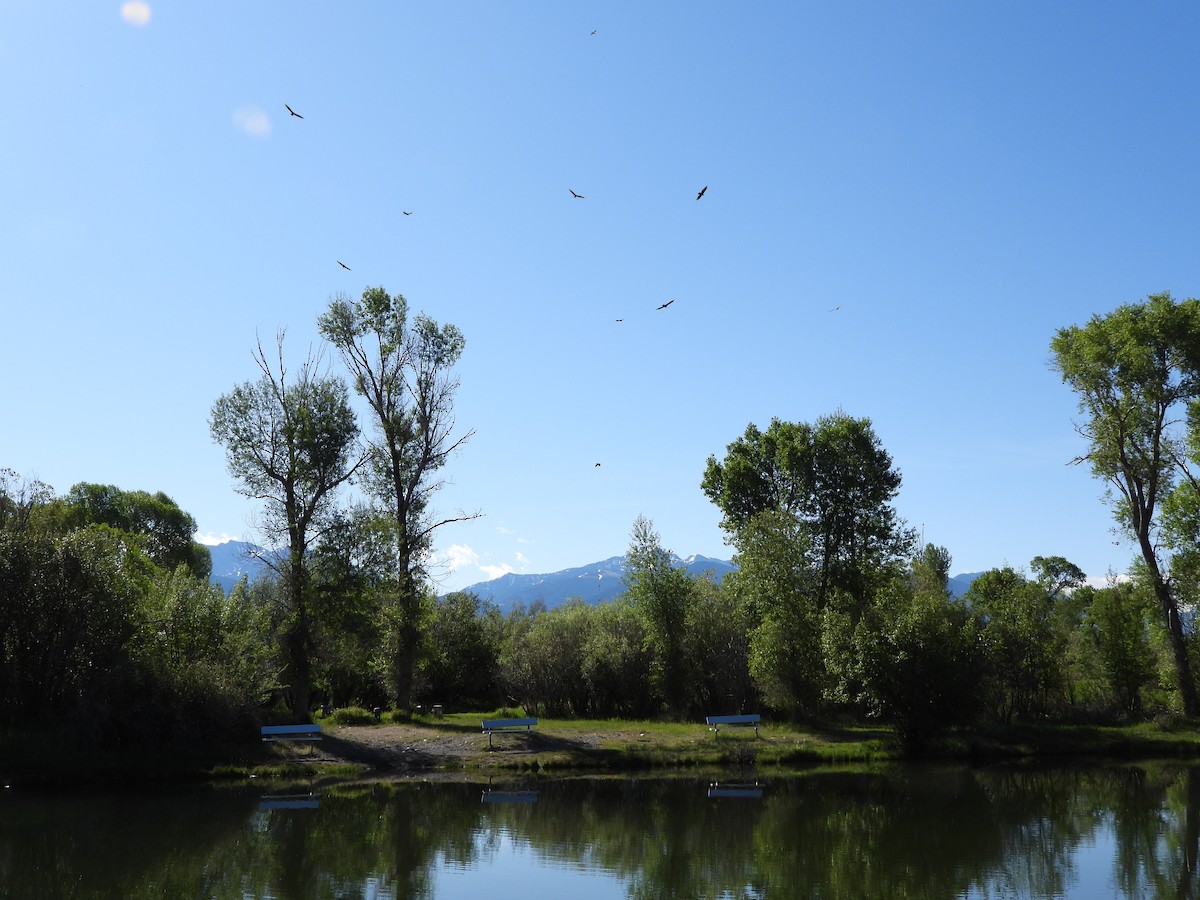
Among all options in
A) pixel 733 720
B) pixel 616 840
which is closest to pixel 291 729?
pixel 733 720

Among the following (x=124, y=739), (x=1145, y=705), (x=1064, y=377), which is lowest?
(x=1145, y=705)

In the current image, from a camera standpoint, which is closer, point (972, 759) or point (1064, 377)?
point (972, 759)

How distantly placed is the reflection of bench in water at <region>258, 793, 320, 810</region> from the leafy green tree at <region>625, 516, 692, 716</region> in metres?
19.5

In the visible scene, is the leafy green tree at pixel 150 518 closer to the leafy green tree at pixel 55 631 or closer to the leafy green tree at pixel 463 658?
the leafy green tree at pixel 463 658

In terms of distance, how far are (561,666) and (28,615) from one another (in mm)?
22471

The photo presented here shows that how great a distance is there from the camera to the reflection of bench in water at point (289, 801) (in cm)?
2462

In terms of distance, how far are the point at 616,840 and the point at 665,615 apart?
2346 cm

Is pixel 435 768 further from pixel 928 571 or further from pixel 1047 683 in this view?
pixel 928 571

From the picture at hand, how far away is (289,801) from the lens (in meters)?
25.6

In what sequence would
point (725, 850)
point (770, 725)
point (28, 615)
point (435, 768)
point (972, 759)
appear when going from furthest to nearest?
point (770, 725) → point (972, 759) → point (435, 768) → point (28, 615) → point (725, 850)

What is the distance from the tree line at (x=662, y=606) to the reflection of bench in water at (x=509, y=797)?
1028 centimetres

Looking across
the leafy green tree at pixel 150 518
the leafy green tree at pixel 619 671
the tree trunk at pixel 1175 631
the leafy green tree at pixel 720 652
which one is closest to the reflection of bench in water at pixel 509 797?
the leafy green tree at pixel 720 652

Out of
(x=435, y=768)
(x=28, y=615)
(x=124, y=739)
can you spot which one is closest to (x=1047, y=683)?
(x=435, y=768)

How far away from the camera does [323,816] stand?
23.2m
